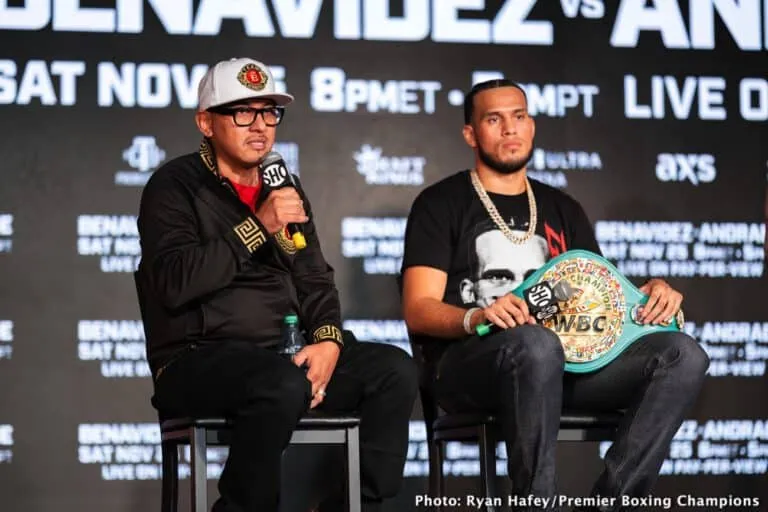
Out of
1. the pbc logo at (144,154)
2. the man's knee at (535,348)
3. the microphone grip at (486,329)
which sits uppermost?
the pbc logo at (144,154)

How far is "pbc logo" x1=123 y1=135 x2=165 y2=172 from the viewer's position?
4.48 m

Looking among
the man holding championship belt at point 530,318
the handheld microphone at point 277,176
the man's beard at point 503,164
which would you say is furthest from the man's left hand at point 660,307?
the handheld microphone at point 277,176

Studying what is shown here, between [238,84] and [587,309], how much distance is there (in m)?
1.14

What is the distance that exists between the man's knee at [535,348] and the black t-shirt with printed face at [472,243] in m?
0.40

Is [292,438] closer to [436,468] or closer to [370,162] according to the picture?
[436,468]

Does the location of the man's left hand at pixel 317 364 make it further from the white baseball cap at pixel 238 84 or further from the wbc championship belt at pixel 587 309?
the white baseball cap at pixel 238 84

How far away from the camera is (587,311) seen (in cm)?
347

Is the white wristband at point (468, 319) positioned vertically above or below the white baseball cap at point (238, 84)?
below

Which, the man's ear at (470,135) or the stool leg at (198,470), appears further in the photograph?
the man's ear at (470,135)

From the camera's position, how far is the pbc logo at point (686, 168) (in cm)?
475

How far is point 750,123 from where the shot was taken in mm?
4820

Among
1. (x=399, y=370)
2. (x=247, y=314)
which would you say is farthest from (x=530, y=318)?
(x=247, y=314)

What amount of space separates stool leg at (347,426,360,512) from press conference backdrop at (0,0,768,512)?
1.35m

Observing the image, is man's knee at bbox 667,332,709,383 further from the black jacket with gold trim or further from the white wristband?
the black jacket with gold trim
